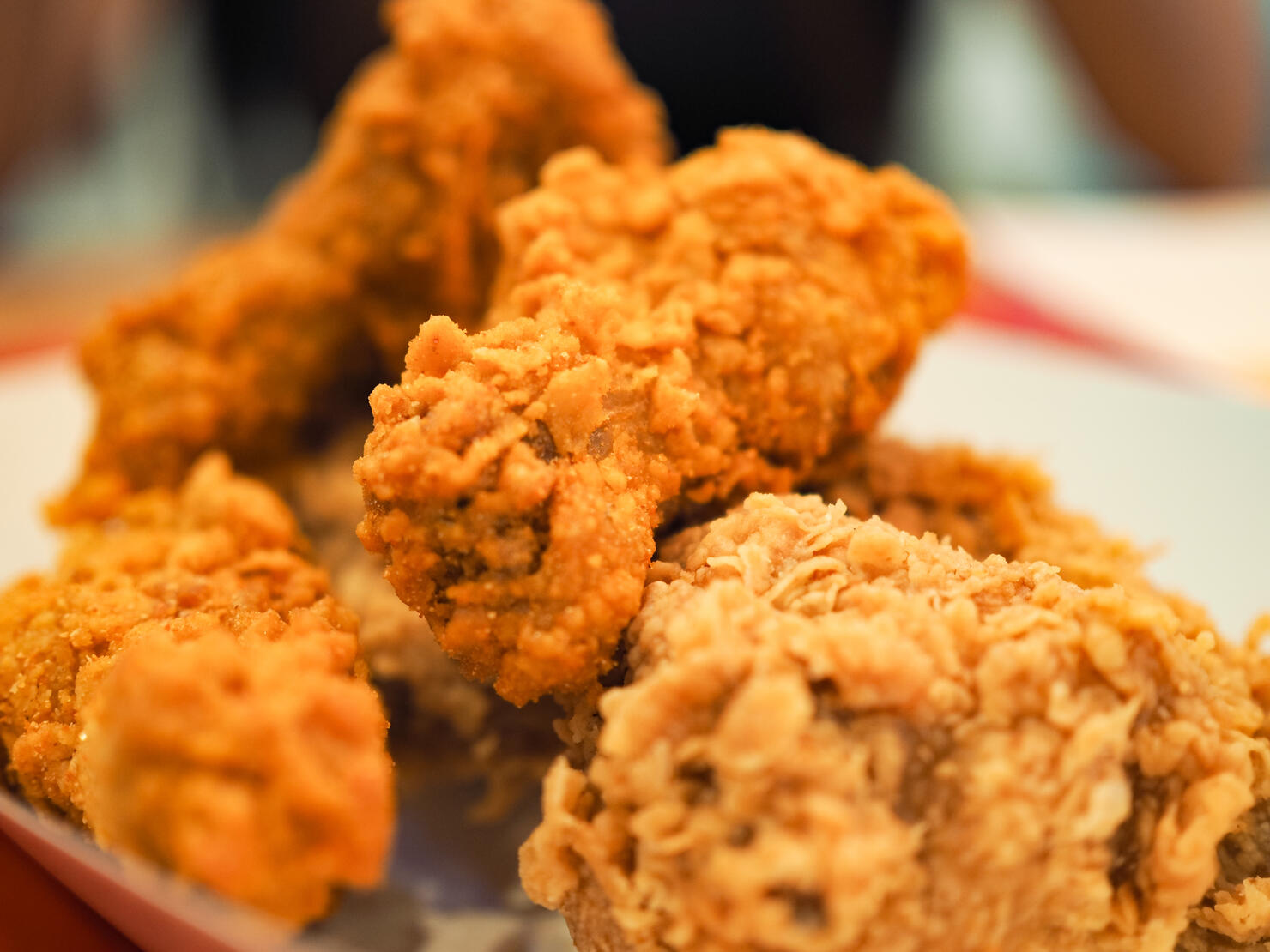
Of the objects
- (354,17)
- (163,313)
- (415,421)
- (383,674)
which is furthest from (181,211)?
(415,421)

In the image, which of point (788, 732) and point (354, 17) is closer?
point (788, 732)

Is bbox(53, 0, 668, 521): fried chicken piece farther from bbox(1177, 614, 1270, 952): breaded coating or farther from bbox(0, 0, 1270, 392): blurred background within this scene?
bbox(0, 0, 1270, 392): blurred background

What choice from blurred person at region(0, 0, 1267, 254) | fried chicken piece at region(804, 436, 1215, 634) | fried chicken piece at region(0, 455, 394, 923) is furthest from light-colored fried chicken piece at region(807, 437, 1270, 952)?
blurred person at region(0, 0, 1267, 254)

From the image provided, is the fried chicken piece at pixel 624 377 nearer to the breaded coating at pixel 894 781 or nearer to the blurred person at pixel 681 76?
the breaded coating at pixel 894 781

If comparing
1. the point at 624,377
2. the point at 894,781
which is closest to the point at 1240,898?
the point at 894,781

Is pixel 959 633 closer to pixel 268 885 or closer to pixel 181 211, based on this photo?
pixel 268 885
